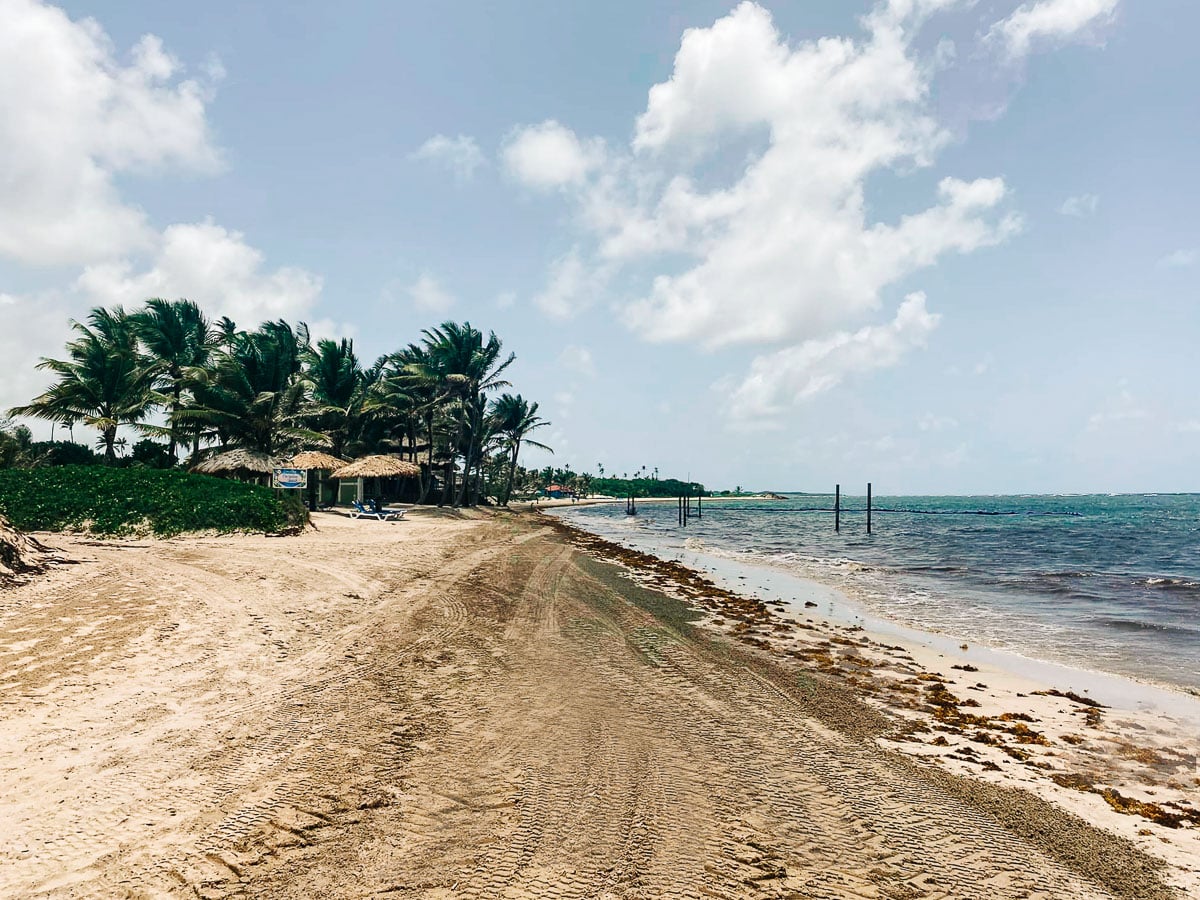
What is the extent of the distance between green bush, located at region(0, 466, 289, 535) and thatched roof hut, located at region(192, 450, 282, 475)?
9639mm

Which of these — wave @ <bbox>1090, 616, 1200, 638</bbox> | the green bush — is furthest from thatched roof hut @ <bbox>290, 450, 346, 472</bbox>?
wave @ <bbox>1090, 616, 1200, 638</bbox>

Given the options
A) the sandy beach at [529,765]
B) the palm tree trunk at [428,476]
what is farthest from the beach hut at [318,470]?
the sandy beach at [529,765]

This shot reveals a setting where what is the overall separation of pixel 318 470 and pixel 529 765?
34.5m

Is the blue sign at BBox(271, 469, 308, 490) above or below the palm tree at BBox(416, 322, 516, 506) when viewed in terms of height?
below

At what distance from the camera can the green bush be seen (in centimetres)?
1828

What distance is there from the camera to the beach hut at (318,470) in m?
32.5

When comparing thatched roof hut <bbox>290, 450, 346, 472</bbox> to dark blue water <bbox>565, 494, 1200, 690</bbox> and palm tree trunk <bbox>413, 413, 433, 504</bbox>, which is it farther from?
dark blue water <bbox>565, 494, 1200, 690</bbox>

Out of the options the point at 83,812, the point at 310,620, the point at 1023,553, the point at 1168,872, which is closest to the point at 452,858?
the point at 83,812

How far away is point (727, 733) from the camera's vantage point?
5.62 metres

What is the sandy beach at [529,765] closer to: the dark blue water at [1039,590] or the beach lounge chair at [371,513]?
the dark blue water at [1039,590]

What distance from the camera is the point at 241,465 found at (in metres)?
30.3

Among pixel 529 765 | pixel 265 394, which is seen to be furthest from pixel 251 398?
pixel 529 765

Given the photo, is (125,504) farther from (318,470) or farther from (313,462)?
(318,470)

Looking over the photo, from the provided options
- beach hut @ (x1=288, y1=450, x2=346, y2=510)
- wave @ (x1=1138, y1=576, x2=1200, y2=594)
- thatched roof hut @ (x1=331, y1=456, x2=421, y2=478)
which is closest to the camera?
wave @ (x1=1138, y1=576, x2=1200, y2=594)
